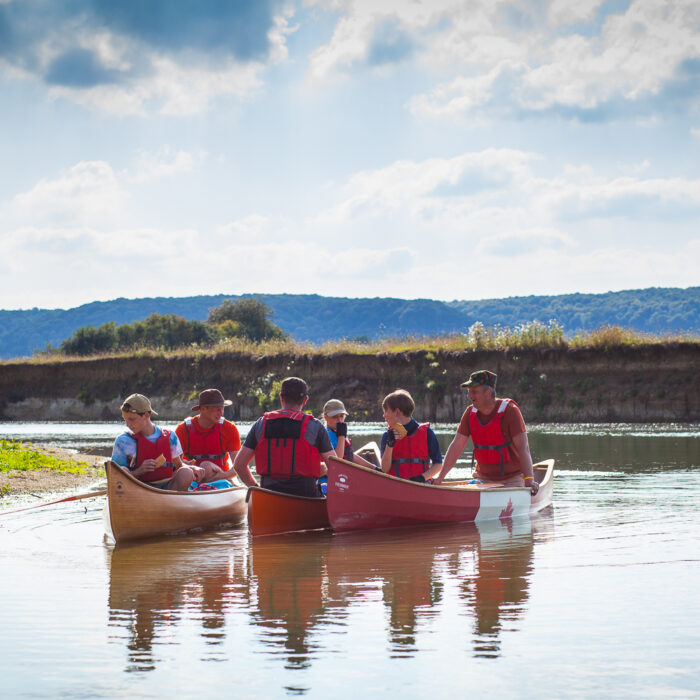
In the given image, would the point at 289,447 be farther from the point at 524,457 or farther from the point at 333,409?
the point at 524,457

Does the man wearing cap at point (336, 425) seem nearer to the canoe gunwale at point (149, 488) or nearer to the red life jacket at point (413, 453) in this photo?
the red life jacket at point (413, 453)

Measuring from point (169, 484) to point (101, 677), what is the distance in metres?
5.78

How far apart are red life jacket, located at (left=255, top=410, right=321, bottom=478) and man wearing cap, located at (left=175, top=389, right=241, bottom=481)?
38.2 inches

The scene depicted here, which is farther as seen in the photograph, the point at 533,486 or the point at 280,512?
the point at 533,486

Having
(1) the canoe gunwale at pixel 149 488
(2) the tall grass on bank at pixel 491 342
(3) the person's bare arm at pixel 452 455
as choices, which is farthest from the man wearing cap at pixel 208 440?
(2) the tall grass on bank at pixel 491 342

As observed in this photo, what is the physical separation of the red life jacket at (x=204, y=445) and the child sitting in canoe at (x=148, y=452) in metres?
0.91

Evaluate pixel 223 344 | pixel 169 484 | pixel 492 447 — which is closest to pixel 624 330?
pixel 223 344

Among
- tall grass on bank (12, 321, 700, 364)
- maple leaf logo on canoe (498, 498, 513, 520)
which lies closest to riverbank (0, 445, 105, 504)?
maple leaf logo on canoe (498, 498, 513, 520)

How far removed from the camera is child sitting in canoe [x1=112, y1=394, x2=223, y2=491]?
34.1ft

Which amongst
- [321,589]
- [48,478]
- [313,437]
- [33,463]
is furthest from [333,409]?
[33,463]

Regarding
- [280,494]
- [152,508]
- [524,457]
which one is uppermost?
[524,457]

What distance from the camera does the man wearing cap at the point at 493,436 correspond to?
11640mm

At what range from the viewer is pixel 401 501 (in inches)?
444

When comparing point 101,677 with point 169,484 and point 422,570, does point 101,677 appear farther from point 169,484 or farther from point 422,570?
point 169,484
